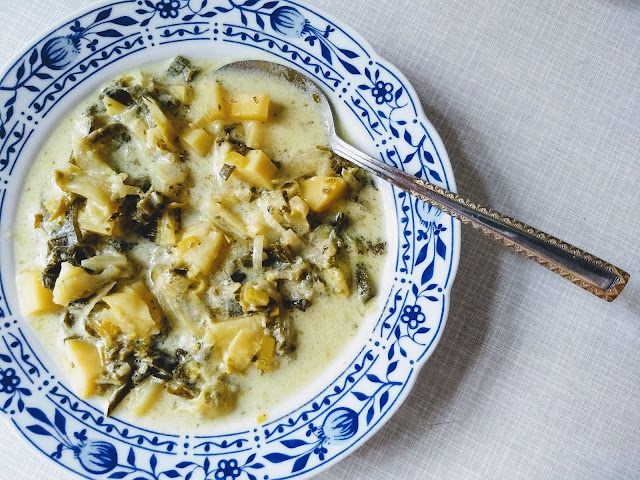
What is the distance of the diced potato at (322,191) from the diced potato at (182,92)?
27.1 inches

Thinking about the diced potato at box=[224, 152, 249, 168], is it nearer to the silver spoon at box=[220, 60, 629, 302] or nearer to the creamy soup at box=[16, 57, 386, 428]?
the creamy soup at box=[16, 57, 386, 428]

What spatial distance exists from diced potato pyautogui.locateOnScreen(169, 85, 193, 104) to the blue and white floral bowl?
0.16 meters

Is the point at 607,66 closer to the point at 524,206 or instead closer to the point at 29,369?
the point at 524,206

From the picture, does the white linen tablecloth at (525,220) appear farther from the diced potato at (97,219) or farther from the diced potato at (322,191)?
the diced potato at (97,219)

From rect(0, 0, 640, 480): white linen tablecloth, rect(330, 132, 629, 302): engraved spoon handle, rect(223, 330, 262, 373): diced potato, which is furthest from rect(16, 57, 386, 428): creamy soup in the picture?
rect(0, 0, 640, 480): white linen tablecloth

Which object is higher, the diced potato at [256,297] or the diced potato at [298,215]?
the diced potato at [298,215]

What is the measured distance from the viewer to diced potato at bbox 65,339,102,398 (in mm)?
2865

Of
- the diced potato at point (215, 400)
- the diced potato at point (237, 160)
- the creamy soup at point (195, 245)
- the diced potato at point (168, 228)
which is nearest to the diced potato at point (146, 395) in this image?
the creamy soup at point (195, 245)

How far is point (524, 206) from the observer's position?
3.10 metres

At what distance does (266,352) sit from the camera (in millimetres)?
2887

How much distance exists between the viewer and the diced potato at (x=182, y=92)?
3.04 metres

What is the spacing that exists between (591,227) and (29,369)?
2696mm

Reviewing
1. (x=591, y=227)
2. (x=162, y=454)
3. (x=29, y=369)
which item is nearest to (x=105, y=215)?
(x=29, y=369)

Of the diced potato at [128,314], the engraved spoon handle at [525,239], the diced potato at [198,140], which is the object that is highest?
the engraved spoon handle at [525,239]
